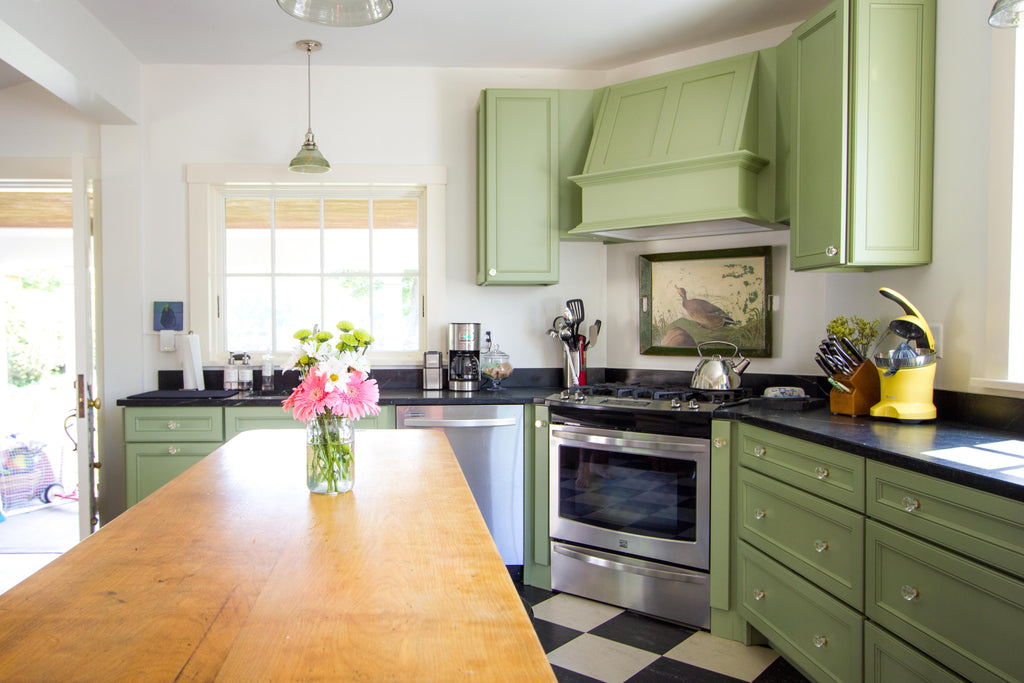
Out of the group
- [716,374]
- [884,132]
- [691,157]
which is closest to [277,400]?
[716,374]

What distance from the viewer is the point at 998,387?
212 centimetres

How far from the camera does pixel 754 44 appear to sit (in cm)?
325

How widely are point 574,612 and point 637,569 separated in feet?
1.12

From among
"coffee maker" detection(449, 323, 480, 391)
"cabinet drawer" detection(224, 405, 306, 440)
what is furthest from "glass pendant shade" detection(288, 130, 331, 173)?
"cabinet drawer" detection(224, 405, 306, 440)

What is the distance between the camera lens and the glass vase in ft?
5.06

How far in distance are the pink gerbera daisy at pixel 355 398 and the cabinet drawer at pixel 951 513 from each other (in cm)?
135

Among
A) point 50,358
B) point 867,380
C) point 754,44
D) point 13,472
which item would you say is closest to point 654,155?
point 754,44

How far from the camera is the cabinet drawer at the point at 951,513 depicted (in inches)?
54.7

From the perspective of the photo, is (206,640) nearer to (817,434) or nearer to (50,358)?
(817,434)

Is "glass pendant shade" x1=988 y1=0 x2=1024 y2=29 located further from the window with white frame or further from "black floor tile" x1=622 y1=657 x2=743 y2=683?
the window with white frame

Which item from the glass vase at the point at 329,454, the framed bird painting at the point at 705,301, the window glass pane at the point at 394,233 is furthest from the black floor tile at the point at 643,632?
the window glass pane at the point at 394,233

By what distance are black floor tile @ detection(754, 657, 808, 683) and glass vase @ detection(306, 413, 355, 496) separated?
5.51 ft

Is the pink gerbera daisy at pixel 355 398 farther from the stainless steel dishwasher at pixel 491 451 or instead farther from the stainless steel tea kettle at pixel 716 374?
the stainless steel tea kettle at pixel 716 374

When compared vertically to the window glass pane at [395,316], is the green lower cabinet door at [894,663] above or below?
below
